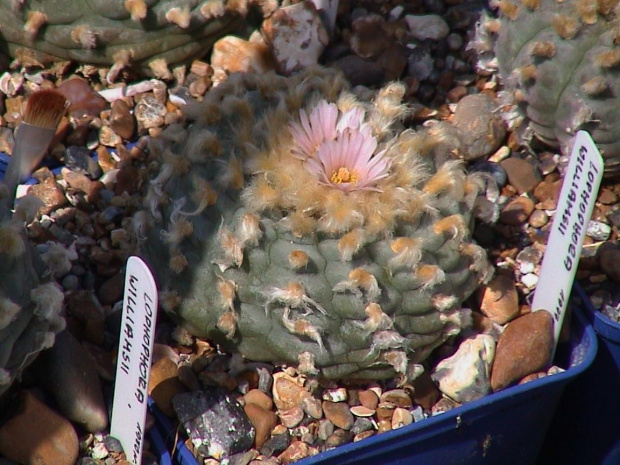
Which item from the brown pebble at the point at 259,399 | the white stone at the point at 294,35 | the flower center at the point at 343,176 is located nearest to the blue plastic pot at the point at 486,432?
the brown pebble at the point at 259,399

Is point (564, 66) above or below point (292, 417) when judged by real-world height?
above

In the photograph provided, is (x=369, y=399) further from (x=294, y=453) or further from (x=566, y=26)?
(x=566, y=26)

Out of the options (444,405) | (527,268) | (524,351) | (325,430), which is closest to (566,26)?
(527,268)

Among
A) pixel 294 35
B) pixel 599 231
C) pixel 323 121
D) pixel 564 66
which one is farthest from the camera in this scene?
pixel 294 35

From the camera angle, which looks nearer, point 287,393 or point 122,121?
point 287,393

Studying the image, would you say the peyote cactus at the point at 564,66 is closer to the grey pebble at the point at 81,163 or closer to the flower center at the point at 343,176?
the flower center at the point at 343,176

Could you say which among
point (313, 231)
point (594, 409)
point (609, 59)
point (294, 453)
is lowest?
point (594, 409)
